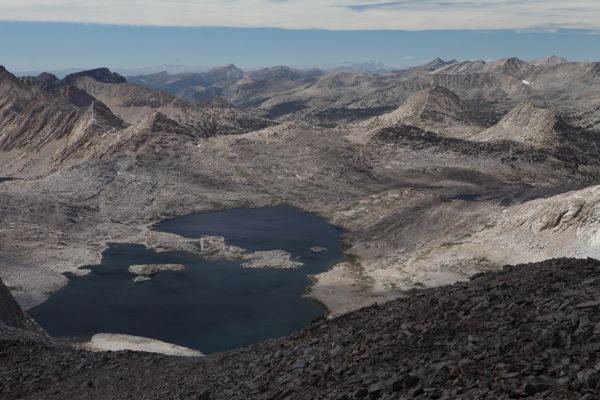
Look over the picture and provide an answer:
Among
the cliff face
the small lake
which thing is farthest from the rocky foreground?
the small lake

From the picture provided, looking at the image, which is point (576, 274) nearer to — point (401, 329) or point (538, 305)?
point (538, 305)

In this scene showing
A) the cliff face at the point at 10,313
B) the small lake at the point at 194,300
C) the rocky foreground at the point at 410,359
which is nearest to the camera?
the rocky foreground at the point at 410,359

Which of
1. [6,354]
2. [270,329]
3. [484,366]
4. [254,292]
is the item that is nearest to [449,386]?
[484,366]

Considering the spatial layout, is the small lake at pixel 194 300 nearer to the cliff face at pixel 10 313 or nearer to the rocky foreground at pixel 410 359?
the cliff face at pixel 10 313

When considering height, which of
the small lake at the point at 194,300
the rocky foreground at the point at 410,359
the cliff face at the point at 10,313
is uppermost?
the rocky foreground at the point at 410,359

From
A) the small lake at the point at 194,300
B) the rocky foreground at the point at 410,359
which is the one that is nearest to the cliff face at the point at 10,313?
the small lake at the point at 194,300

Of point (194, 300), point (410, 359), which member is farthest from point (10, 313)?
point (410, 359)
